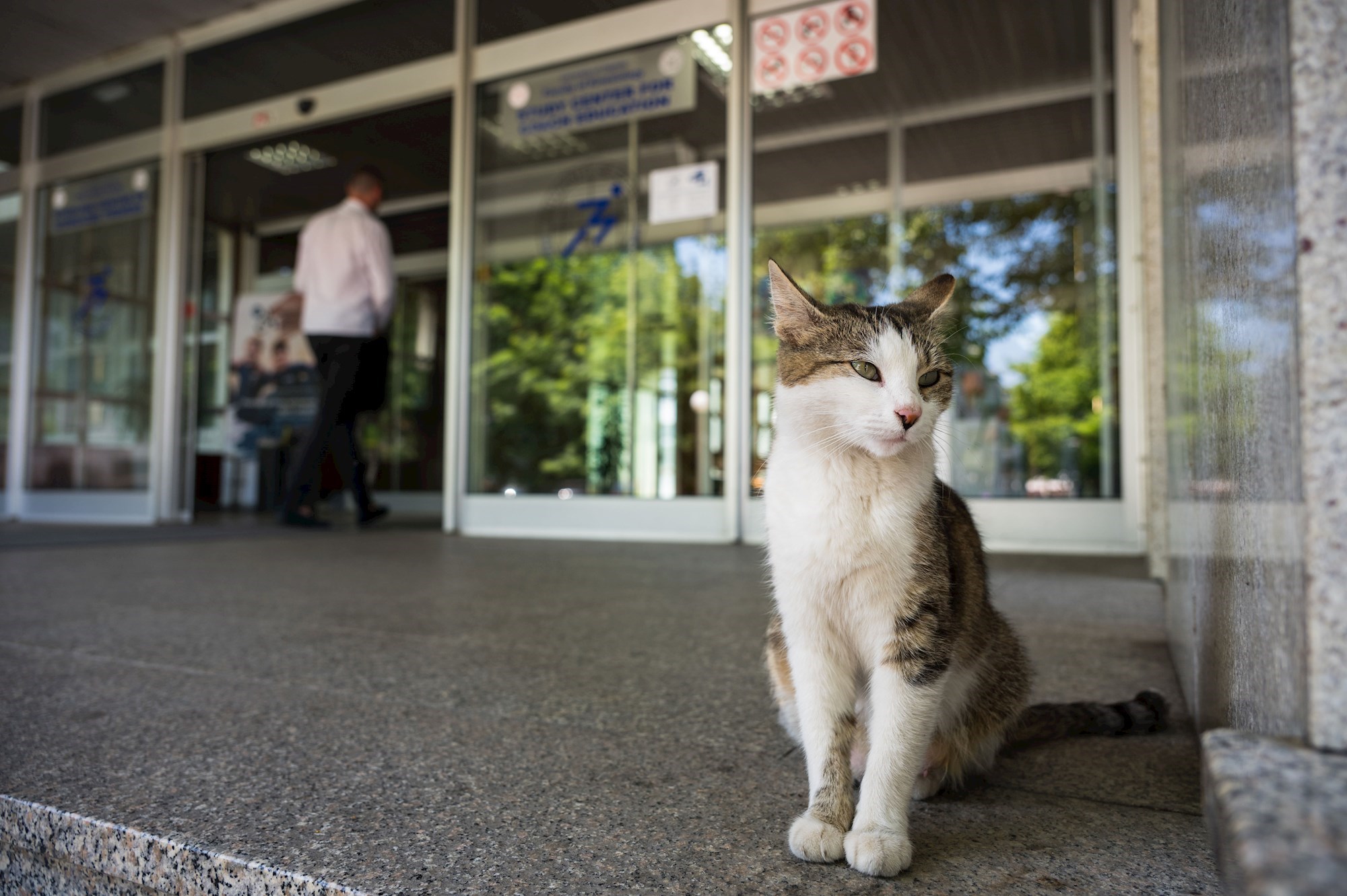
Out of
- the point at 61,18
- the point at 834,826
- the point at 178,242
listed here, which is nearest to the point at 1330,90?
→ the point at 834,826

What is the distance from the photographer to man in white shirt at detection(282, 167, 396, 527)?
642 centimetres

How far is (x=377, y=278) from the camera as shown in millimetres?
6512

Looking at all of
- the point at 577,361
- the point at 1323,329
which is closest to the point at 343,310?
the point at 577,361

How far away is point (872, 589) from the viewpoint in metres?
1.18

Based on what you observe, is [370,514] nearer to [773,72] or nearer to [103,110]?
[773,72]

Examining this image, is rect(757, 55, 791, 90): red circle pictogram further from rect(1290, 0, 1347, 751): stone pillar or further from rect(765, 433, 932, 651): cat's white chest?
rect(1290, 0, 1347, 751): stone pillar

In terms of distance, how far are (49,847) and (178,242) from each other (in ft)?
27.8

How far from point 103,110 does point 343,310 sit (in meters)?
4.73

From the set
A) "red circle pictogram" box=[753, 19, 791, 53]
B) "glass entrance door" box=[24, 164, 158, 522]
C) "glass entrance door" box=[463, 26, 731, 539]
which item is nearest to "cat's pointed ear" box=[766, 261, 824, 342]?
"glass entrance door" box=[463, 26, 731, 539]

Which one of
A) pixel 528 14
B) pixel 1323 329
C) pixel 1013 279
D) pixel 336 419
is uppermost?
pixel 528 14

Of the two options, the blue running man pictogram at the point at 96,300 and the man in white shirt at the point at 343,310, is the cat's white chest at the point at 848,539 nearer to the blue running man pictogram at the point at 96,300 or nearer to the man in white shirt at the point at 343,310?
the man in white shirt at the point at 343,310

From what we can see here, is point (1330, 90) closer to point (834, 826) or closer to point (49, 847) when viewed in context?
point (834, 826)

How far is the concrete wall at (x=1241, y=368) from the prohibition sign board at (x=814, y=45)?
4.37 metres

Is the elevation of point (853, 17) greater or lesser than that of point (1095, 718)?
greater
